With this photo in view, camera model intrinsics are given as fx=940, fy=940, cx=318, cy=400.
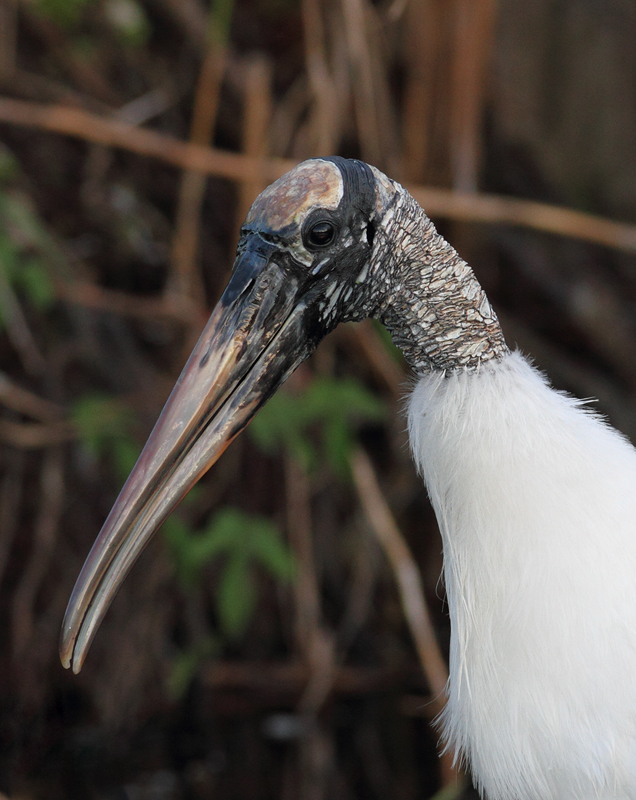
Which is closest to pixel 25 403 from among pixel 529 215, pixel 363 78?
pixel 363 78

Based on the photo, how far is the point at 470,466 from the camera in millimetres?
1397

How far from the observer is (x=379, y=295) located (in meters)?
1.41

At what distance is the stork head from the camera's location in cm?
126

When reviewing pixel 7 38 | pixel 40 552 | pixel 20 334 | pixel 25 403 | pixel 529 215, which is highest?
pixel 7 38

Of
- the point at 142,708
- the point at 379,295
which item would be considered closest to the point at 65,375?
the point at 142,708

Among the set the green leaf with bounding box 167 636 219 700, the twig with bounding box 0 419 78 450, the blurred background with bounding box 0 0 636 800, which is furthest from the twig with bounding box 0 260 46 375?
the green leaf with bounding box 167 636 219 700

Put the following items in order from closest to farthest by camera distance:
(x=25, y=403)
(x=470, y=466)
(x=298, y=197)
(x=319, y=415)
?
(x=298, y=197) → (x=470, y=466) → (x=319, y=415) → (x=25, y=403)

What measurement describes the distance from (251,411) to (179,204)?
2.52m

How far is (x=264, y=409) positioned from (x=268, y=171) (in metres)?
0.79

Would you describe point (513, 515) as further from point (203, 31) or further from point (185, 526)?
point (203, 31)

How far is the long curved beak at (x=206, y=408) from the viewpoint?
125 cm

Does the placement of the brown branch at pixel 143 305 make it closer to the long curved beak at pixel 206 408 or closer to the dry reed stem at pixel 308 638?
the dry reed stem at pixel 308 638

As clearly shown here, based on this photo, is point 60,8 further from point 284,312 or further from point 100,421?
point 284,312

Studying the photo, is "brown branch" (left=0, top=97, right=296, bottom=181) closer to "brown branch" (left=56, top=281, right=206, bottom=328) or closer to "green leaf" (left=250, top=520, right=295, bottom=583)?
"brown branch" (left=56, top=281, right=206, bottom=328)
